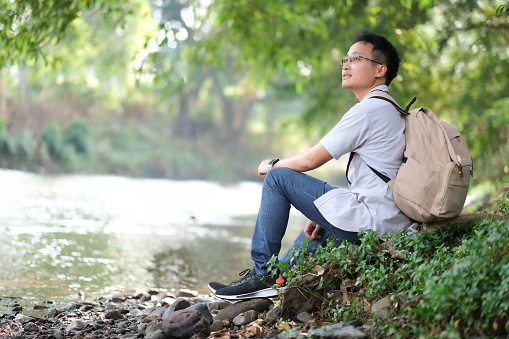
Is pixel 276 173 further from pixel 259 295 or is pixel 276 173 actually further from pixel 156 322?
pixel 156 322

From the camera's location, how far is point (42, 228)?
8.59 meters

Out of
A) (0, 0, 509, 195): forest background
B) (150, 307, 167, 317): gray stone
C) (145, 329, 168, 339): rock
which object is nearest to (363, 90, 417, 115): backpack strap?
(0, 0, 509, 195): forest background

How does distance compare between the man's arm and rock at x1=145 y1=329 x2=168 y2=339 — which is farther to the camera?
the man's arm

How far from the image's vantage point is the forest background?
30.1 ft

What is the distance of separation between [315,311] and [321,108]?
9.76m

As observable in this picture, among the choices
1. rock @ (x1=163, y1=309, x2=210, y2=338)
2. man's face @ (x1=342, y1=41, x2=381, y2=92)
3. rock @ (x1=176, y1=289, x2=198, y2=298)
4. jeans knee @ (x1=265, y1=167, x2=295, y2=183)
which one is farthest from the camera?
rock @ (x1=176, y1=289, x2=198, y2=298)

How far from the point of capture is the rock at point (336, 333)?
3.00 metres

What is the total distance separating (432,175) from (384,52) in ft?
3.51

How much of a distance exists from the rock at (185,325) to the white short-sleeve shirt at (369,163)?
1044 millimetres

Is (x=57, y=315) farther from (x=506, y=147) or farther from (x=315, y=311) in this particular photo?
(x=506, y=147)

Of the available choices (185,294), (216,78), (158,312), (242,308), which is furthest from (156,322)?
(216,78)

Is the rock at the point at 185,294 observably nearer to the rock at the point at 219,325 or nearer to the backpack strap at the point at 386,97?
the rock at the point at 219,325

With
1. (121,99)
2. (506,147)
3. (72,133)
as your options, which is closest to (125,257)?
(506,147)

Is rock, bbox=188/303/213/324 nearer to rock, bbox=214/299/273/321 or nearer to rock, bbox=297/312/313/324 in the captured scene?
rock, bbox=214/299/273/321
